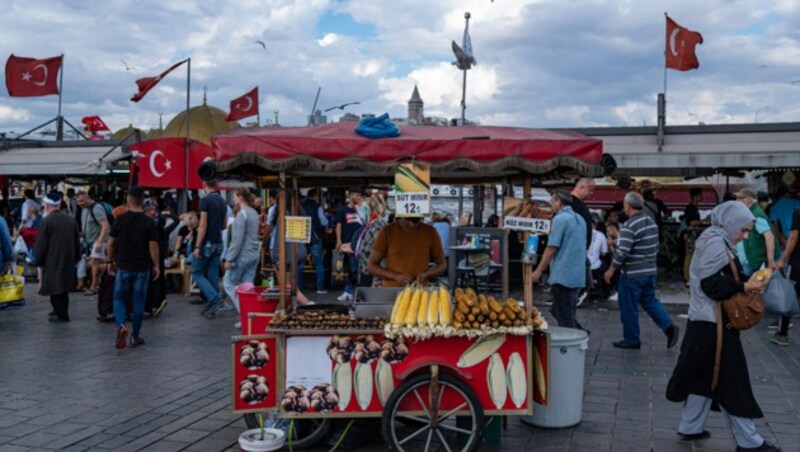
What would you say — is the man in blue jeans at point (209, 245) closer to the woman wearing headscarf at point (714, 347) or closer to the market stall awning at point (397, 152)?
the market stall awning at point (397, 152)

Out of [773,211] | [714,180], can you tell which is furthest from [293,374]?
[714,180]

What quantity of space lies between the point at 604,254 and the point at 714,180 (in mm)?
13429

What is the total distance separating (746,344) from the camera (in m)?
9.31

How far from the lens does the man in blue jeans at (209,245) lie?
11328 mm

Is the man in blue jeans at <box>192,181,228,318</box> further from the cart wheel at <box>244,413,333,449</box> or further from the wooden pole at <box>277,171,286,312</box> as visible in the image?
the cart wheel at <box>244,413,333,449</box>

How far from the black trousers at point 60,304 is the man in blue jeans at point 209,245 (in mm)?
1854

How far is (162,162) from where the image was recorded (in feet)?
40.9

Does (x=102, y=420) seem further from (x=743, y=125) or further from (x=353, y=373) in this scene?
(x=743, y=125)

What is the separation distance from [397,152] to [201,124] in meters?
18.7

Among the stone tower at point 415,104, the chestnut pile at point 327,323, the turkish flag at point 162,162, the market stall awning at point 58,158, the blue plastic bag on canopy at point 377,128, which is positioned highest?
the stone tower at point 415,104

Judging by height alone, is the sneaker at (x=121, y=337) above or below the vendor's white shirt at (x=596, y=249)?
below

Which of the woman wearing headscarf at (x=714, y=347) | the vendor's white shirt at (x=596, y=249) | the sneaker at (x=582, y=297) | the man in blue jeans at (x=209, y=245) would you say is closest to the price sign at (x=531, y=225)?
the woman wearing headscarf at (x=714, y=347)

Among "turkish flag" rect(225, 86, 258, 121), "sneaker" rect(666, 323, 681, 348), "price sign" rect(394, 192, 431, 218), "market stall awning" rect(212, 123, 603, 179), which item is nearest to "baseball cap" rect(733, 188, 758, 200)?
"sneaker" rect(666, 323, 681, 348)

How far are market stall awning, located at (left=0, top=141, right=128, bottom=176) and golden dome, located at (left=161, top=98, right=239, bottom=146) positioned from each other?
7.89 feet
